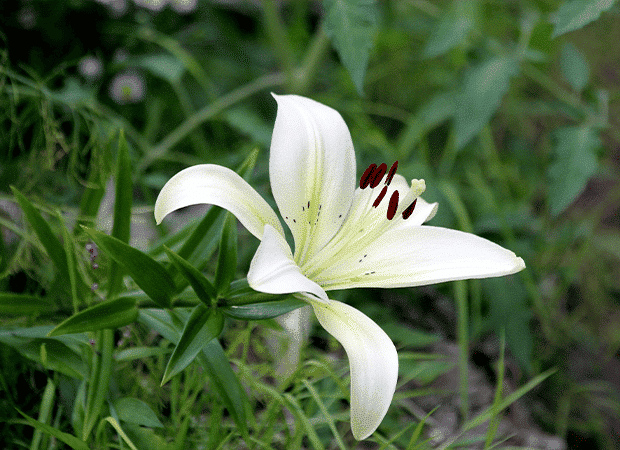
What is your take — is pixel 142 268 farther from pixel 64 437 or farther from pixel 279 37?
pixel 279 37

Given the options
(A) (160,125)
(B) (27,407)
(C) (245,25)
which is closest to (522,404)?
(B) (27,407)

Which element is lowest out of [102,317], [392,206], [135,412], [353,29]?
[135,412]

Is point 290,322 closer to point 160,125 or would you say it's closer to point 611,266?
point 160,125

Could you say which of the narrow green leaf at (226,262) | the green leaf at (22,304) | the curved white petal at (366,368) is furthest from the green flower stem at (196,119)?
the curved white petal at (366,368)

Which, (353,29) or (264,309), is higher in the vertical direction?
(353,29)

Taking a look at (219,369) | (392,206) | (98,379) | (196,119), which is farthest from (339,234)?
(196,119)

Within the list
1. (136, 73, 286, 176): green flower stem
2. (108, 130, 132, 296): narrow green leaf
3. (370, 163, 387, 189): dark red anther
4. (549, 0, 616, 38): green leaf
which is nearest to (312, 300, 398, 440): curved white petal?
(370, 163, 387, 189): dark red anther
